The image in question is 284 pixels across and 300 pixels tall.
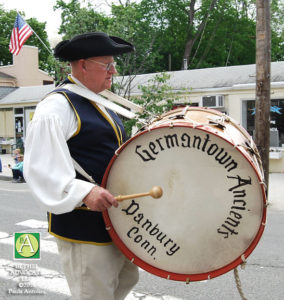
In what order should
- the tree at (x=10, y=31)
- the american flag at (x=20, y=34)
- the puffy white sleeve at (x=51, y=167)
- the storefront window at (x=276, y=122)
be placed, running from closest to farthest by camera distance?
the puffy white sleeve at (x=51, y=167), the storefront window at (x=276, y=122), the american flag at (x=20, y=34), the tree at (x=10, y=31)

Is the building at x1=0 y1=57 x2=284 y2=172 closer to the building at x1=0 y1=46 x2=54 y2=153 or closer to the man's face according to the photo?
the building at x1=0 y1=46 x2=54 y2=153

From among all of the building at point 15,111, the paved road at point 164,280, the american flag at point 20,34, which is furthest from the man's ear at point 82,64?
the building at point 15,111

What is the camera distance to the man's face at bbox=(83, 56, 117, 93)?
2299 millimetres

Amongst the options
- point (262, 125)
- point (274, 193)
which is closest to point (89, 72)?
point (262, 125)

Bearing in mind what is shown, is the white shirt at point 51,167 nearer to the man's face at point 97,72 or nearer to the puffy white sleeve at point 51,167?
the puffy white sleeve at point 51,167

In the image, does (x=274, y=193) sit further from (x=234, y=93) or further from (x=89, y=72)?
(x=89, y=72)

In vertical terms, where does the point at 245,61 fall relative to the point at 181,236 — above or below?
above

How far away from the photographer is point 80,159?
7.26ft

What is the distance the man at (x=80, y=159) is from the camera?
6.57 ft

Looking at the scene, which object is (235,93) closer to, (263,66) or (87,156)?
(263,66)

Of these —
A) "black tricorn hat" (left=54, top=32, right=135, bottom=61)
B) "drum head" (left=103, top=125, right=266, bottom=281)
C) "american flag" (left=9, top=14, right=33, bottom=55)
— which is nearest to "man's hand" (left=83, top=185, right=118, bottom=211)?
"drum head" (left=103, top=125, right=266, bottom=281)

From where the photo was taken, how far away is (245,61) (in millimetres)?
32094

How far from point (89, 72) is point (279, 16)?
32856mm

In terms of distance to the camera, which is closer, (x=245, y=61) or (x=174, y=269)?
(x=174, y=269)
